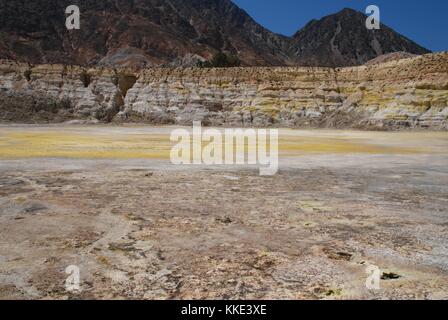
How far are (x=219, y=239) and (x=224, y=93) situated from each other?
57880 mm

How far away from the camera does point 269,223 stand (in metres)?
7.51

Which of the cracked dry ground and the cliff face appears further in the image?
the cliff face

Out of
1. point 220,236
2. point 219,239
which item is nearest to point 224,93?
point 220,236

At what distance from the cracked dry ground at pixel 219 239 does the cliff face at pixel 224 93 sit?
151ft

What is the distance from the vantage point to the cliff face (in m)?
55.5

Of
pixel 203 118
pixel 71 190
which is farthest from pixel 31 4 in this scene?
pixel 71 190

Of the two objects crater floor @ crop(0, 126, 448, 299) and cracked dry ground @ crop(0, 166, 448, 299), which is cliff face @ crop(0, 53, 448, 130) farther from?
cracked dry ground @ crop(0, 166, 448, 299)

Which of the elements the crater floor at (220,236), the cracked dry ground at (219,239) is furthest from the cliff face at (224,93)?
the cracked dry ground at (219,239)

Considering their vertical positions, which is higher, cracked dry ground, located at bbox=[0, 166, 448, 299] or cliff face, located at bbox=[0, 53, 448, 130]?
cliff face, located at bbox=[0, 53, 448, 130]

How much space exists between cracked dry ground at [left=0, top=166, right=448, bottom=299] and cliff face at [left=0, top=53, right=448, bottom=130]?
4603 centimetres

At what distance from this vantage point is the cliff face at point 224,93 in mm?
55469

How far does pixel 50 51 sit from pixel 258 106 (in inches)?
3729

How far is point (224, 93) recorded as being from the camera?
208 feet

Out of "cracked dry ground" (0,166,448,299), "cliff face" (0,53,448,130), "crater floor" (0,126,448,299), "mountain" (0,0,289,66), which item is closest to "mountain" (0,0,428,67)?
"mountain" (0,0,289,66)
